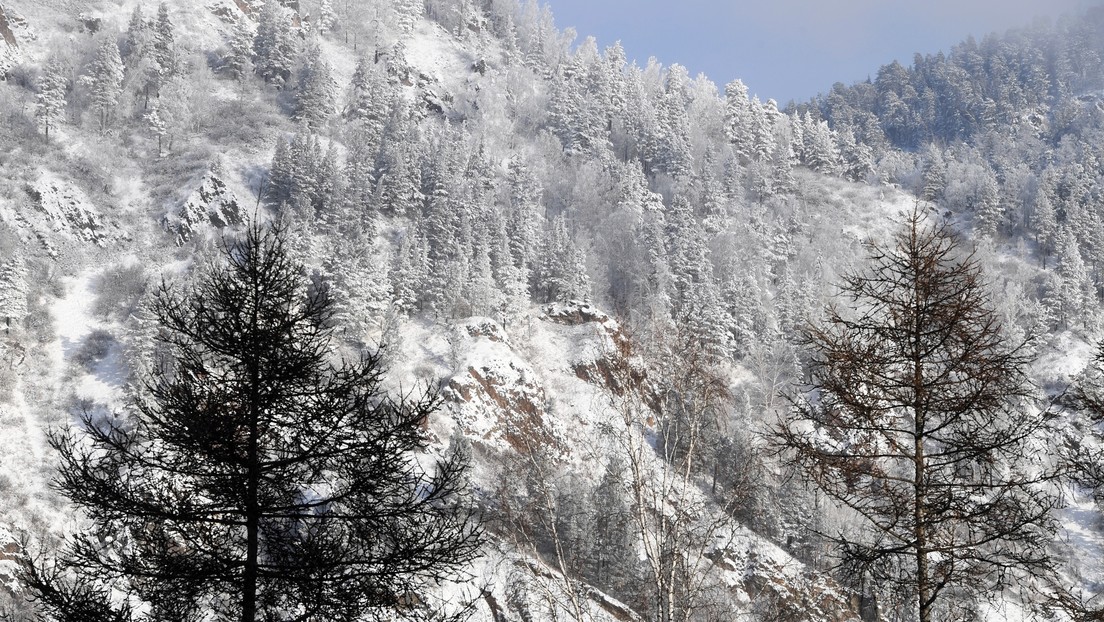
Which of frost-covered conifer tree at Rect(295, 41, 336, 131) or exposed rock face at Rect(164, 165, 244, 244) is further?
frost-covered conifer tree at Rect(295, 41, 336, 131)

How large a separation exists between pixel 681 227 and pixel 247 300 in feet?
275

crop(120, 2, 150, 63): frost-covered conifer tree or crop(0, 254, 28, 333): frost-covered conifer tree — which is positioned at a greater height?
crop(120, 2, 150, 63): frost-covered conifer tree

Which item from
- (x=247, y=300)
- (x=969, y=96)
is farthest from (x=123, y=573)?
(x=969, y=96)

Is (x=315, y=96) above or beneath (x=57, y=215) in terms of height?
above

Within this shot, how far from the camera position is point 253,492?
7.17 meters

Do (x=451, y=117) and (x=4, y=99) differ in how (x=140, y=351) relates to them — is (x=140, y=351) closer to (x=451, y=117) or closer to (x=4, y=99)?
(x=4, y=99)

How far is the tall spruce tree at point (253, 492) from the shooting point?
6.93 meters

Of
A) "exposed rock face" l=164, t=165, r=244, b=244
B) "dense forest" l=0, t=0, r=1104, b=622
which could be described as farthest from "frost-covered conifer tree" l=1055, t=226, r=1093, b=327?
"exposed rock face" l=164, t=165, r=244, b=244

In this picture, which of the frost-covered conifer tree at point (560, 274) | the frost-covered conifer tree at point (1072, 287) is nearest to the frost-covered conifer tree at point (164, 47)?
the frost-covered conifer tree at point (560, 274)

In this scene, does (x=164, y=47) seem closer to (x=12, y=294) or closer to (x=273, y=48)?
(x=273, y=48)

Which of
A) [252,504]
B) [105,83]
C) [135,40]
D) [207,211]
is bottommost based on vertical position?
[252,504]

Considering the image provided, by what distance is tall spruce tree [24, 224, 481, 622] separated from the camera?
6926mm

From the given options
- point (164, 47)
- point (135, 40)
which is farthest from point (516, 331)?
point (135, 40)

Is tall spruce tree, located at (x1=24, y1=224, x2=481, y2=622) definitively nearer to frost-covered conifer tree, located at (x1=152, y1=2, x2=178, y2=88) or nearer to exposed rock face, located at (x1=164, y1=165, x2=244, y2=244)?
exposed rock face, located at (x1=164, y1=165, x2=244, y2=244)
